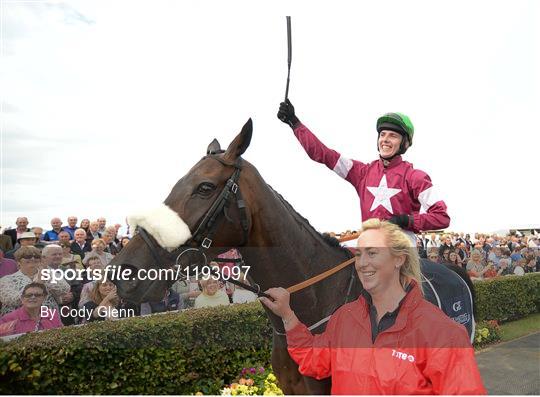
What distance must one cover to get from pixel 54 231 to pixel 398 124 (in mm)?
2869

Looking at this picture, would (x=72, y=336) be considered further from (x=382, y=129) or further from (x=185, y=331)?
(x=382, y=129)

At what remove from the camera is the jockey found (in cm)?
243

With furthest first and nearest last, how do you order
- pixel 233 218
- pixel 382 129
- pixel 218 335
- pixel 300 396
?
pixel 218 335 < pixel 382 129 < pixel 300 396 < pixel 233 218

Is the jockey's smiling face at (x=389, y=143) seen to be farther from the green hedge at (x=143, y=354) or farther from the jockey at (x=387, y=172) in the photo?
the green hedge at (x=143, y=354)

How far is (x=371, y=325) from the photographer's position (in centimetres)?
173

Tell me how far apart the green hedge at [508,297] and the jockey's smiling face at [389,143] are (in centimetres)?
516

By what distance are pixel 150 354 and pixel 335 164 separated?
2374 mm

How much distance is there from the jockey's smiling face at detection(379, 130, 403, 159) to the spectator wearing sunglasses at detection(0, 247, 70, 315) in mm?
2195

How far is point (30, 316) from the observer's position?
3240mm

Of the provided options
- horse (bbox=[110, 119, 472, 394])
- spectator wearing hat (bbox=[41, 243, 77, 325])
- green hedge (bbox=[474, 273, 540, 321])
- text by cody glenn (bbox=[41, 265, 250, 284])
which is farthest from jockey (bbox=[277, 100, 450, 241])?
green hedge (bbox=[474, 273, 540, 321])

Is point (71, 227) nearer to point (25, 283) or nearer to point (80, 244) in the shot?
point (80, 244)

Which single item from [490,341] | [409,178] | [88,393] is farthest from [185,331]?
[490,341]

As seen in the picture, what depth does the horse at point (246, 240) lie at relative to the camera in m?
2.01

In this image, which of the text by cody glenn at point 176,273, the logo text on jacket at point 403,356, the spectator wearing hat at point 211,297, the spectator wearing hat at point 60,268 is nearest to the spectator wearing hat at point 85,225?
the spectator wearing hat at point 60,268
